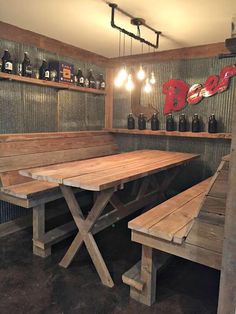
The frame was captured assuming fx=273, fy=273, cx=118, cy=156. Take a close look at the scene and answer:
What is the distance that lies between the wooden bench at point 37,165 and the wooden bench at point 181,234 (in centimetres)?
99

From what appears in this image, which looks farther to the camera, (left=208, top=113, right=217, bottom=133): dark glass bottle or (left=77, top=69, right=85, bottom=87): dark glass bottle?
(left=77, top=69, right=85, bottom=87): dark glass bottle

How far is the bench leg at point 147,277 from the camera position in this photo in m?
1.90

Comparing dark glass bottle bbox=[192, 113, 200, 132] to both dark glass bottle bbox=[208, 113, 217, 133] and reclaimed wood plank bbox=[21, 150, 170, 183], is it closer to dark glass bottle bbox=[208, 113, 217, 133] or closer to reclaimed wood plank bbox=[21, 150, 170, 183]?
dark glass bottle bbox=[208, 113, 217, 133]

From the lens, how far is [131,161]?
118 inches

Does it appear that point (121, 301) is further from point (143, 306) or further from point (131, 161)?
point (131, 161)

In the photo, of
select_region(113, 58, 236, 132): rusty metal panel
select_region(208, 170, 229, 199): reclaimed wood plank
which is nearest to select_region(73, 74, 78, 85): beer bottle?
select_region(113, 58, 236, 132): rusty metal panel

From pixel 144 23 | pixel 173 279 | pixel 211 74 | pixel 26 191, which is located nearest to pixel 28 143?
pixel 26 191

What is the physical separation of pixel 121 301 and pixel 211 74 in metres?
3.05

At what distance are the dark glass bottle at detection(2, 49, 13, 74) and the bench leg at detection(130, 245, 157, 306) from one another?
7.73 ft

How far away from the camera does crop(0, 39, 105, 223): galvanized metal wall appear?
3.11m

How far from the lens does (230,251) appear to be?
1.26 meters

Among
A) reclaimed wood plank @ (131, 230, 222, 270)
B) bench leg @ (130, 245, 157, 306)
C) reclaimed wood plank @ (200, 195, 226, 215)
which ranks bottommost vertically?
bench leg @ (130, 245, 157, 306)

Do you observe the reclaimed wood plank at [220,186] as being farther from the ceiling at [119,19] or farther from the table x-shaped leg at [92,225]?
the ceiling at [119,19]

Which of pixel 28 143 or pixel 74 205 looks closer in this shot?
pixel 74 205
